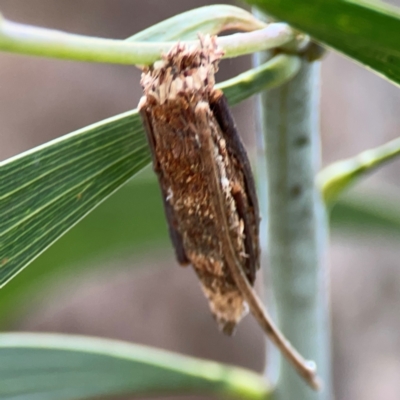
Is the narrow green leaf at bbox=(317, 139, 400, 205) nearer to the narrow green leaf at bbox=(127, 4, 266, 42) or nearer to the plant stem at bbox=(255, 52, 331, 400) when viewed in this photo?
the plant stem at bbox=(255, 52, 331, 400)

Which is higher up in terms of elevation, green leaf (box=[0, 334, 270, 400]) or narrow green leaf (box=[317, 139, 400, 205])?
narrow green leaf (box=[317, 139, 400, 205])

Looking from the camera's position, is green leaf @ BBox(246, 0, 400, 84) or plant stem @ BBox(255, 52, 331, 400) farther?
plant stem @ BBox(255, 52, 331, 400)

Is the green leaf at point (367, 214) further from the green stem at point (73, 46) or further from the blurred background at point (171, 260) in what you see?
the blurred background at point (171, 260)

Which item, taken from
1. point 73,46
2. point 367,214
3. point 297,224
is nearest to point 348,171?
point 297,224

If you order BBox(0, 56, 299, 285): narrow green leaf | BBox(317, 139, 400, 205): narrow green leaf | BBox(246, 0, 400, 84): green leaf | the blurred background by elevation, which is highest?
BBox(246, 0, 400, 84): green leaf

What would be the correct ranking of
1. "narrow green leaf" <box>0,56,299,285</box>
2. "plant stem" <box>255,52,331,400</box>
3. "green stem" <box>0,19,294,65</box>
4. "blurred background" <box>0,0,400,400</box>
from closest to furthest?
1. "green stem" <box>0,19,294,65</box>
2. "narrow green leaf" <box>0,56,299,285</box>
3. "plant stem" <box>255,52,331,400</box>
4. "blurred background" <box>0,0,400,400</box>

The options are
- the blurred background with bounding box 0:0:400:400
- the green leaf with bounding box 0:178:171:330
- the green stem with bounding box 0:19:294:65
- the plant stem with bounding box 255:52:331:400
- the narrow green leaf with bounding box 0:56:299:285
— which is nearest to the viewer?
the green stem with bounding box 0:19:294:65

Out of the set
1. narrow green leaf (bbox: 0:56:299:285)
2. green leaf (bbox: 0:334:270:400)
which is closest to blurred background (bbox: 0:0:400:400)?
green leaf (bbox: 0:334:270:400)

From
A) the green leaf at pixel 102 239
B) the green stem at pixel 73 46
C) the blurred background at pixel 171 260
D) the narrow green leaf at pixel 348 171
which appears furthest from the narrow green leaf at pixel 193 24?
the blurred background at pixel 171 260
